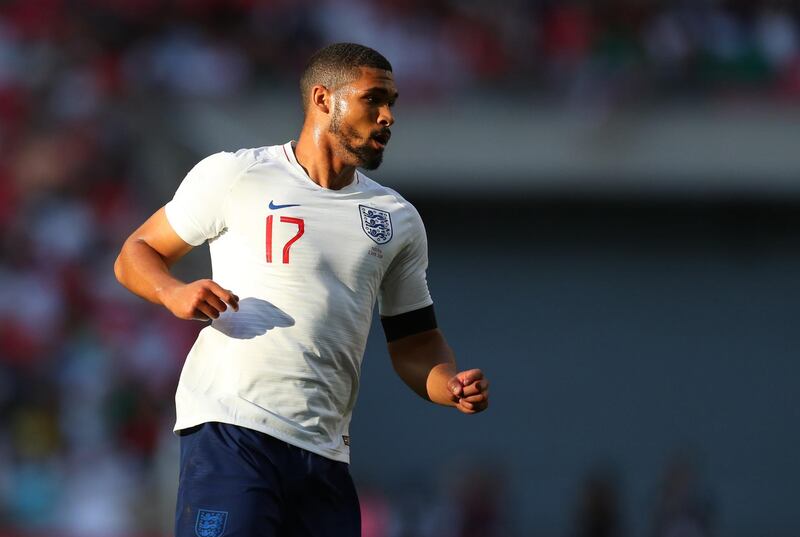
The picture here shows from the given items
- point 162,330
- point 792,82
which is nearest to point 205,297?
point 162,330

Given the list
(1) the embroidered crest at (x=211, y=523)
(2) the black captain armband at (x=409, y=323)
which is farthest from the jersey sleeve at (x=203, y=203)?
(1) the embroidered crest at (x=211, y=523)

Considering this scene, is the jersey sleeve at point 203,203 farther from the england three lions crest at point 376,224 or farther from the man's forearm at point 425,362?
the man's forearm at point 425,362

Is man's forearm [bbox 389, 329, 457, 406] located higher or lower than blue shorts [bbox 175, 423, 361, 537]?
higher

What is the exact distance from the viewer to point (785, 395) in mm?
16312

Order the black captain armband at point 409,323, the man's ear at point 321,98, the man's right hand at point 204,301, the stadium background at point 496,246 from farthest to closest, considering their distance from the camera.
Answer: the stadium background at point 496,246 < the black captain armband at point 409,323 < the man's ear at point 321,98 < the man's right hand at point 204,301

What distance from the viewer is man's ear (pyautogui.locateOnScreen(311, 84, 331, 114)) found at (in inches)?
195

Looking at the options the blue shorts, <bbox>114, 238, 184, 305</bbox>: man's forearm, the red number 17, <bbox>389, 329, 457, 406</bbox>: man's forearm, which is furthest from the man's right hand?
<bbox>389, 329, 457, 406</bbox>: man's forearm

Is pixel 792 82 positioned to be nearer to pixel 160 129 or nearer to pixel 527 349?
pixel 527 349

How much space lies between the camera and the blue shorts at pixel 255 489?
14.5 feet

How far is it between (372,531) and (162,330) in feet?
8.15

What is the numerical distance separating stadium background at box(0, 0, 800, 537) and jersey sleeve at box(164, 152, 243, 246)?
245 inches

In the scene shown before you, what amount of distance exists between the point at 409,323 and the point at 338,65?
36.6 inches

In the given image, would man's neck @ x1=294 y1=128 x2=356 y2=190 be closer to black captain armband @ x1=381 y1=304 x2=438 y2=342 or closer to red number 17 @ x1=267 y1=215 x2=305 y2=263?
red number 17 @ x1=267 y1=215 x2=305 y2=263

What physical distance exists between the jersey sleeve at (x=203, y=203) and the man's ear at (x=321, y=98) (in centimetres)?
36
